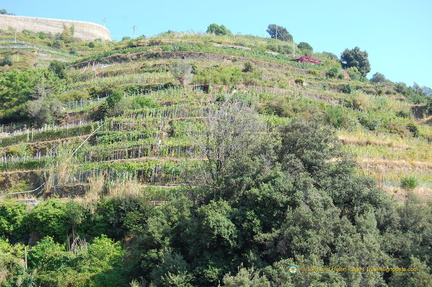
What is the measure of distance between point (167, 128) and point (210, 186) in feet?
30.2

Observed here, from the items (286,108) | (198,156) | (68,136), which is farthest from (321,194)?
(68,136)

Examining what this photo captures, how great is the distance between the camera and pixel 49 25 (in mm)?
83312

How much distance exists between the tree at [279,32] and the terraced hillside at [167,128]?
36.0 metres

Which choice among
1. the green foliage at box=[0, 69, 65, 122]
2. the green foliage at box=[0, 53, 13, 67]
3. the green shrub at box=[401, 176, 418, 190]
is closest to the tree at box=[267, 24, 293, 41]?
the green foliage at box=[0, 53, 13, 67]

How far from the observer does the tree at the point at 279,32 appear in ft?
259

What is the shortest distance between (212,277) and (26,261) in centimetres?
881

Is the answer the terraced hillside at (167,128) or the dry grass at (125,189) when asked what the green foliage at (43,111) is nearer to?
the terraced hillside at (167,128)

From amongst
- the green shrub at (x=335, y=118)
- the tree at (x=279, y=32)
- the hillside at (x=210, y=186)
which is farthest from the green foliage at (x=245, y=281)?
the tree at (x=279, y=32)

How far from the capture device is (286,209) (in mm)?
16203

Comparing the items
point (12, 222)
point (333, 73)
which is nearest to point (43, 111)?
point (12, 222)

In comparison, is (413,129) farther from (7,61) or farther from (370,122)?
(7,61)

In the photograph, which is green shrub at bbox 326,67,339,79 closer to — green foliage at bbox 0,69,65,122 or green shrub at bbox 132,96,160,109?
green shrub at bbox 132,96,160,109

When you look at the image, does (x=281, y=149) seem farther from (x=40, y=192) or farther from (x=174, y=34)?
(x=174, y=34)

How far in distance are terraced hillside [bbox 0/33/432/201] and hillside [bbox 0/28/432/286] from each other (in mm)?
110
